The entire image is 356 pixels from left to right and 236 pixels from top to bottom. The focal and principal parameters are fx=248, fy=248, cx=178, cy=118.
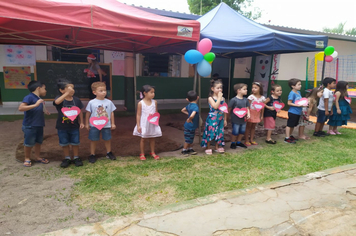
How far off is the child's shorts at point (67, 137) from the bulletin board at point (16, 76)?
6.23 meters

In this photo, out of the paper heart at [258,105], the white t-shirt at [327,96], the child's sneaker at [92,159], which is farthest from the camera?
the white t-shirt at [327,96]

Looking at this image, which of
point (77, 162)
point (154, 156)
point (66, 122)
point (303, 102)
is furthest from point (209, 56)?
point (77, 162)

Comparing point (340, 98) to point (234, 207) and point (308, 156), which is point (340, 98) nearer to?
point (308, 156)

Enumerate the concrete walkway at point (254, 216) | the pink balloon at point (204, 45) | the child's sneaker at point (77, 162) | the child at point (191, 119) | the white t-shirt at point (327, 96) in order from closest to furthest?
the concrete walkway at point (254, 216) → the child's sneaker at point (77, 162) → the child at point (191, 119) → the pink balloon at point (204, 45) → the white t-shirt at point (327, 96)

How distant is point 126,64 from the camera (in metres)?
8.81

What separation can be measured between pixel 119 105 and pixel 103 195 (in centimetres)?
729

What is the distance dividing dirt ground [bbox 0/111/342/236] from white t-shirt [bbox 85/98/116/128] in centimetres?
86

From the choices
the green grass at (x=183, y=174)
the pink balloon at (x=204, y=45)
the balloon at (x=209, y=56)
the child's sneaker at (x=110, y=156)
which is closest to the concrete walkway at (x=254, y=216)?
the green grass at (x=183, y=174)

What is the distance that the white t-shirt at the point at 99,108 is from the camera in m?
4.04

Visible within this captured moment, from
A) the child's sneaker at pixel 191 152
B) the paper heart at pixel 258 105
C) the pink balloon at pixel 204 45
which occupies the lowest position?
the child's sneaker at pixel 191 152

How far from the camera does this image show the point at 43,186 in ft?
10.8

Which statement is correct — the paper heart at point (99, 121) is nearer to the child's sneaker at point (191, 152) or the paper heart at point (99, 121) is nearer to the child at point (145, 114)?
the child at point (145, 114)

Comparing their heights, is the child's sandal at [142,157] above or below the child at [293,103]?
below

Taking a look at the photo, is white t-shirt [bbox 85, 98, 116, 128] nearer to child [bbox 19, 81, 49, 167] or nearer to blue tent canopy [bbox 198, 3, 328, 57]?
child [bbox 19, 81, 49, 167]
